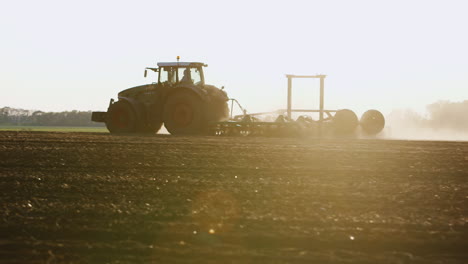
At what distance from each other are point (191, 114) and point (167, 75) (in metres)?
1.60

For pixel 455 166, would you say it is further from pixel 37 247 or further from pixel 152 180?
pixel 37 247

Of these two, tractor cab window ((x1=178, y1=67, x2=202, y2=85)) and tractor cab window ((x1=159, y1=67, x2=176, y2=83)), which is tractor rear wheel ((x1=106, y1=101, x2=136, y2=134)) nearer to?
tractor cab window ((x1=159, y1=67, x2=176, y2=83))

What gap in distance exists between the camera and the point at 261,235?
346cm

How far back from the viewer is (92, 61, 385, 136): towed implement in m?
17.2

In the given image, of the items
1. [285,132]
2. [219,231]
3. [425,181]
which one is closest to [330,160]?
[425,181]

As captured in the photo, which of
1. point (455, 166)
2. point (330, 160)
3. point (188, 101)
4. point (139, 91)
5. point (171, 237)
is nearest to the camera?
point (171, 237)

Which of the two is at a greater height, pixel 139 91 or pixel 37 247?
pixel 139 91

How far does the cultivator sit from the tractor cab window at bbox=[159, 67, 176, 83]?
6.91ft

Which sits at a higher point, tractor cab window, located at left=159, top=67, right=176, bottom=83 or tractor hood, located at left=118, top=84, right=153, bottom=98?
tractor cab window, located at left=159, top=67, right=176, bottom=83

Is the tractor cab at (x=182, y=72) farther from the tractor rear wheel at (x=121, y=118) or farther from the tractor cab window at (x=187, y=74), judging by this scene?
the tractor rear wheel at (x=121, y=118)

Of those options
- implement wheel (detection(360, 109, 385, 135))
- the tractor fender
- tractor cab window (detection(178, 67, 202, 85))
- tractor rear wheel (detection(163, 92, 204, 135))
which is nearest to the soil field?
the tractor fender

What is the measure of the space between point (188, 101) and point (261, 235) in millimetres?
13843

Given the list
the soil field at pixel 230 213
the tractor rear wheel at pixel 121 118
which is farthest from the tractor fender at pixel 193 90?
the soil field at pixel 230 213

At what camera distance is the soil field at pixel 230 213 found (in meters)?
3.10
